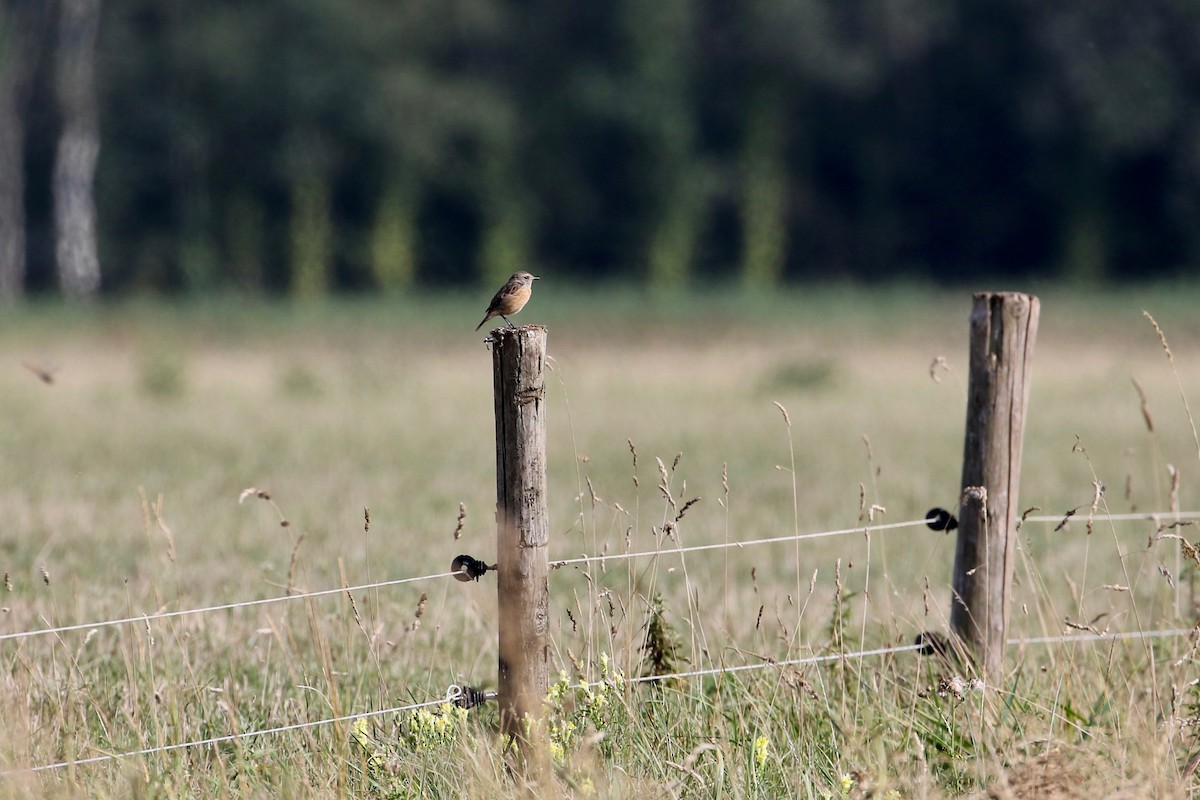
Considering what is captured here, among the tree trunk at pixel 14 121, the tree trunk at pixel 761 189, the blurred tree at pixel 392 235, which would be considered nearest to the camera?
the tree trunk at pixel 14 121

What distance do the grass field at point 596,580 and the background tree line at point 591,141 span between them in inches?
877

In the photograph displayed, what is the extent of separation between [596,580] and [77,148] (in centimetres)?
4027

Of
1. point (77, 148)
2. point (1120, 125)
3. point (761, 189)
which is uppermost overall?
point (1120, 125)

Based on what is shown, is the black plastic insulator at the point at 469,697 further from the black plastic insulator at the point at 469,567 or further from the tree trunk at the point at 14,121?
the tree trunk at the point at 14,121

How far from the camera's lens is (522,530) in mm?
3707

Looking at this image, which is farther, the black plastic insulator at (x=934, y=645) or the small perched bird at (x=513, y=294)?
the small perched bird at (x=513, y=294)

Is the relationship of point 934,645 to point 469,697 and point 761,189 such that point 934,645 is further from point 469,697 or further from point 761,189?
point 761,189

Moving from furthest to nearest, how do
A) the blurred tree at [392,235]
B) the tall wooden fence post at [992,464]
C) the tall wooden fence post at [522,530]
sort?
1. the blurred tree at [392,235]
2. the tall wooden fence post at [992,464]
3. the tall wooden fence post at [522,530]

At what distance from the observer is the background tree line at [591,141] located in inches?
1658

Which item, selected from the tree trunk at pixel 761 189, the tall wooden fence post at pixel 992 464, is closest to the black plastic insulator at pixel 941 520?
the tall wooden fence post at pixel 992 464

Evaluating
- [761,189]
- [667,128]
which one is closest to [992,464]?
[667,128]

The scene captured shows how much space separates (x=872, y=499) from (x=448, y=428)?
5622mm

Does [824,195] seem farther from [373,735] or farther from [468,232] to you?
[373,735]

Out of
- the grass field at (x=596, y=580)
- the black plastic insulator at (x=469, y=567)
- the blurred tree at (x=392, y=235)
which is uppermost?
the blurred tree at (x=392, y=235)
